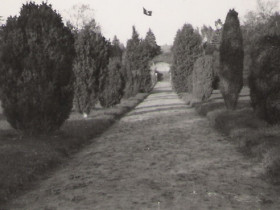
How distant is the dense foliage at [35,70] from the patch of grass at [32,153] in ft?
2.32

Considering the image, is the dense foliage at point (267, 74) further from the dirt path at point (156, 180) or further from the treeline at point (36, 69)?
the treeline at point (36, 69)

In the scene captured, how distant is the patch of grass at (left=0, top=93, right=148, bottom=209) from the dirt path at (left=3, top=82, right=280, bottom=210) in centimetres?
34

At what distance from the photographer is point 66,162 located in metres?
8.52

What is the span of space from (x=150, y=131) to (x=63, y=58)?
168 inches

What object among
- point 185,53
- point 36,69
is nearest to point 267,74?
point 36,69

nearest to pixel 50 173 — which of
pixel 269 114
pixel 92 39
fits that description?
pixel 269 114

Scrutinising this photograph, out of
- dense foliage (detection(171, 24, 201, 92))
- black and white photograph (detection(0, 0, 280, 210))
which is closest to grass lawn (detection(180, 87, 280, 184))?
black and white photograph (detection(0, 0, 280, 210))

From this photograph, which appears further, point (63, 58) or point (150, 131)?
point (150, 131)

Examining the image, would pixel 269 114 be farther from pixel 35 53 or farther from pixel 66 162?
pixel 35 53

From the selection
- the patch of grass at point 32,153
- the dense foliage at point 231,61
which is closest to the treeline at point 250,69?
the dense foliage at point 231,61

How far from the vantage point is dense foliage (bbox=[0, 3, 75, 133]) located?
417 inches

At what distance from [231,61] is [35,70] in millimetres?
10295

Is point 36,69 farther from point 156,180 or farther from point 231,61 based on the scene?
point 231,61

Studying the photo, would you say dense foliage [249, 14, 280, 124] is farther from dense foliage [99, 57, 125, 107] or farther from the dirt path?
dense foliage [99, 57, 125, 107]
